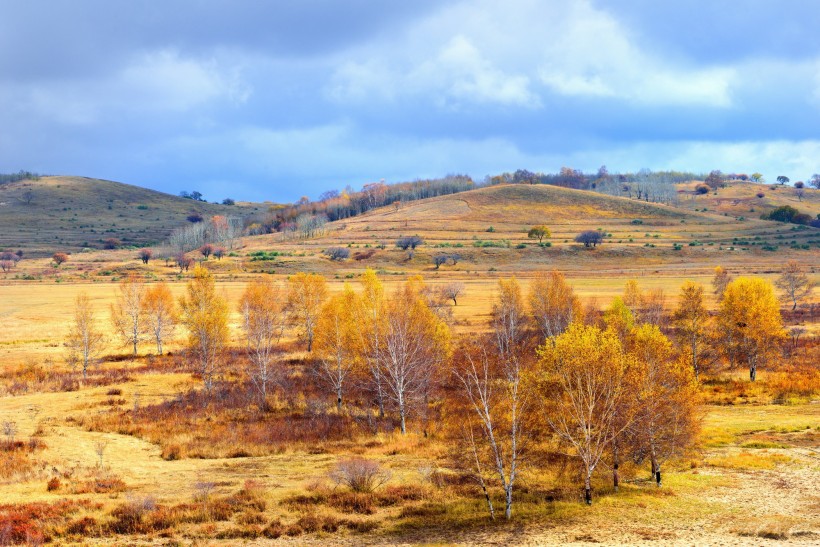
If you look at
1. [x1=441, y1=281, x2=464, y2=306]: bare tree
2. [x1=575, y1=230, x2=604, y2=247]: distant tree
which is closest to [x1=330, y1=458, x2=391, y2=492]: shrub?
[x1=441, y1=281, x2=464, y2=306]: bare tree

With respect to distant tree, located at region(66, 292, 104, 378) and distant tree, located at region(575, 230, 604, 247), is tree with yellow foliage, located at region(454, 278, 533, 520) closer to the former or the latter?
distant tree, located at region(66, 292, 104, 378)

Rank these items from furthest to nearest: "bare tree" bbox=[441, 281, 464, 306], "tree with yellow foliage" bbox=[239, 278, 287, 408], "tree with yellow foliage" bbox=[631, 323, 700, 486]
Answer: "bare tree" bbox=[441, 281, 464, 306] < "tree with yellow foliage" bbox=[239, 278, 287, 408] < "tree with yellow foliage" bbox=[631, 323, 700, 486]

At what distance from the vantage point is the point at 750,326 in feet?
221

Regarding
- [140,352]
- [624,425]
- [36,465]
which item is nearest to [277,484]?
[36,465]

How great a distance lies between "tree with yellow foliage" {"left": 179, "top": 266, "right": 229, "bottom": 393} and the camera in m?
62.0

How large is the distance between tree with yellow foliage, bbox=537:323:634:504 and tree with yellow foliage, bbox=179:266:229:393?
127 ft

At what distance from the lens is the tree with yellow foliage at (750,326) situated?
6756cm

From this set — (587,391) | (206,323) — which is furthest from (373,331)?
(587,391)

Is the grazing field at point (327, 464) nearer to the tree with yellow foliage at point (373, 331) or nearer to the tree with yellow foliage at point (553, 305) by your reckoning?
the tree with yellow foliage at point (373, 331)

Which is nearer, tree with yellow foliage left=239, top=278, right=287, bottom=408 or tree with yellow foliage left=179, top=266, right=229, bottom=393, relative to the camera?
tree with yellow foliage left=239, top=278, right=287, bottom=408

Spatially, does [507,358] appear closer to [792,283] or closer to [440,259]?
[792,283]

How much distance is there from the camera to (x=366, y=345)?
54.9 meters

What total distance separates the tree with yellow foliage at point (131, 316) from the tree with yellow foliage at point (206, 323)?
61.4 ft

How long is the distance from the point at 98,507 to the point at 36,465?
1027cm
